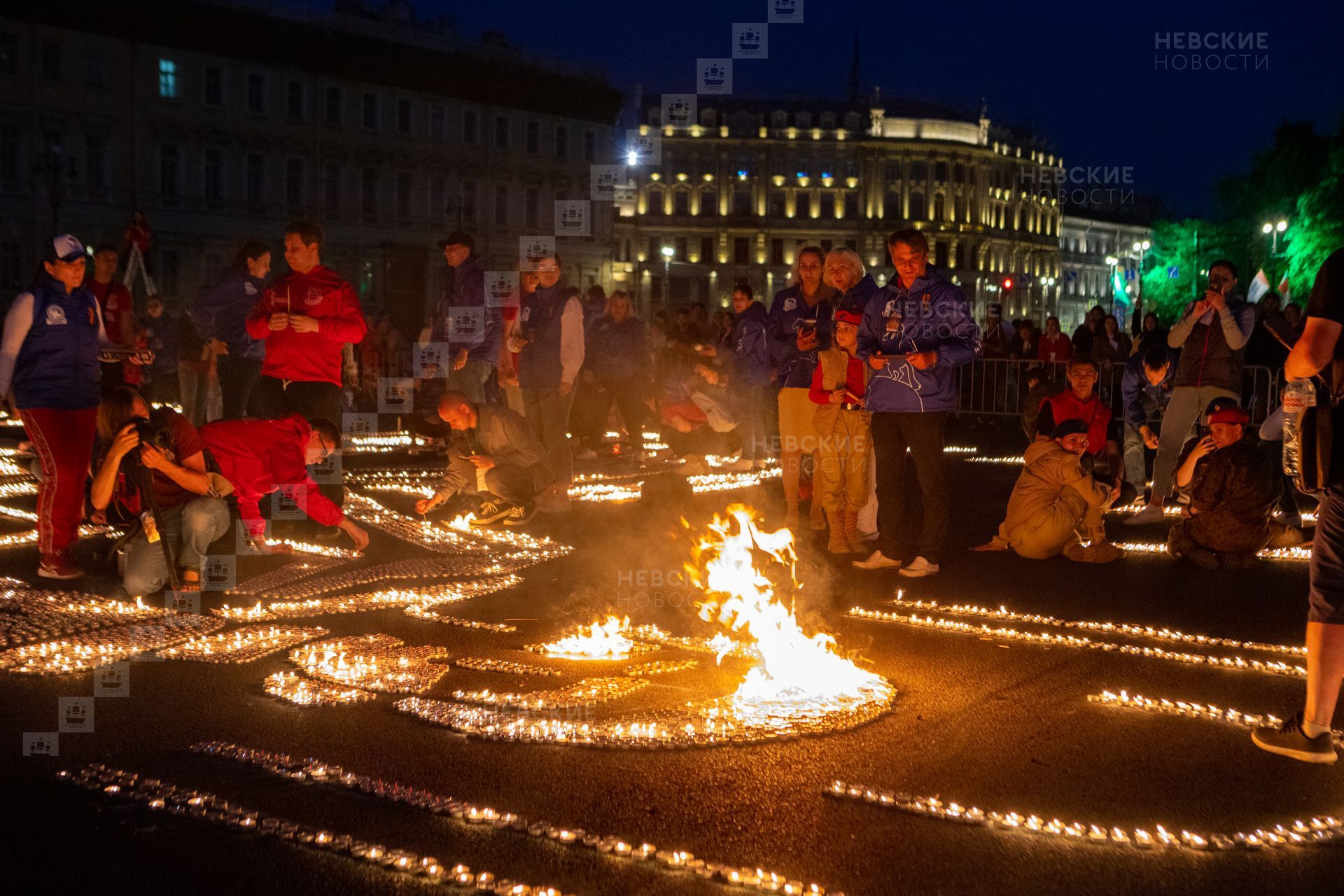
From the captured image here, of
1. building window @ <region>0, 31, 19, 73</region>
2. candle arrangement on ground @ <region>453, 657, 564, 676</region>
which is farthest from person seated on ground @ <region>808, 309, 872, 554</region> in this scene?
building window @ <region>0, 31, 19, 73</region>

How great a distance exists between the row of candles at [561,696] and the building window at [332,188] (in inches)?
2331

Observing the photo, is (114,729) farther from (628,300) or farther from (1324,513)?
(628,300)

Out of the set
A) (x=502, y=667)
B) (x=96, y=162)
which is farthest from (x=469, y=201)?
(x=502, y=667)

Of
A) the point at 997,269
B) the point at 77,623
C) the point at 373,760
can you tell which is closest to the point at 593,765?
the point at 373,760

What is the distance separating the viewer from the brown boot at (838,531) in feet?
32.9

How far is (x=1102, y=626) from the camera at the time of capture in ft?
24.5

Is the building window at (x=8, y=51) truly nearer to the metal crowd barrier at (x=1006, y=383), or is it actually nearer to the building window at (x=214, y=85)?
the building window at (x=214, y=85)

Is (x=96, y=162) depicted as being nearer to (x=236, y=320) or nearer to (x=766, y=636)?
(x=236, y=320)

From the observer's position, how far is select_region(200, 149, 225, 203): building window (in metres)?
58.1

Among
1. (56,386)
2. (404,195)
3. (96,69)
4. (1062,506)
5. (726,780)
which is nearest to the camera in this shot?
(726,780)

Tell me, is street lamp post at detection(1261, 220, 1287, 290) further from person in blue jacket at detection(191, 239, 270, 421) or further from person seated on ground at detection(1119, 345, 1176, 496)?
person in blue jacket at detection(191, 239, 270, 421)

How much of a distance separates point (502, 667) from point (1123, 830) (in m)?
2.92

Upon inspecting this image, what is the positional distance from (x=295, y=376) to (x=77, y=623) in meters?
2.92

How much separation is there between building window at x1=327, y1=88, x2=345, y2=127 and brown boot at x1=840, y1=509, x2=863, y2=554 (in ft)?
184
